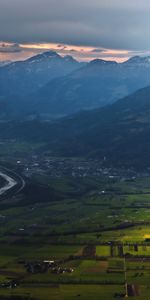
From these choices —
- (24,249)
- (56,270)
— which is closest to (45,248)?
(24,249)

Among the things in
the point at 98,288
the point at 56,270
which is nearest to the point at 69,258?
the point at 56,270

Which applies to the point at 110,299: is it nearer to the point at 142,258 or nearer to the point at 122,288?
the point at 122,288

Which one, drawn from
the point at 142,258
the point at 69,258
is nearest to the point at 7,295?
the point at 69,258

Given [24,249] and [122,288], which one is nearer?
[122,288]

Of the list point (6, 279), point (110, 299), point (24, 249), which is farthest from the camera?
point (24, 249)

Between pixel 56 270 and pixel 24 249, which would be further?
pixel 24 249

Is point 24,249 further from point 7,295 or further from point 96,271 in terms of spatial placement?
point 7,295

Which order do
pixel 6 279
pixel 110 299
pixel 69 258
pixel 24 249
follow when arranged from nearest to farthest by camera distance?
1. pixel 110 299
2. pixel 6 279
3. pixel 69 258
4. pixel 24 249

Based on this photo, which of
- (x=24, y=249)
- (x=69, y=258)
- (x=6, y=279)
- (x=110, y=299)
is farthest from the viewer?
(x=24, y=249)

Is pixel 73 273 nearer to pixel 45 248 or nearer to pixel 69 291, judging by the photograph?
pixel 69 291
